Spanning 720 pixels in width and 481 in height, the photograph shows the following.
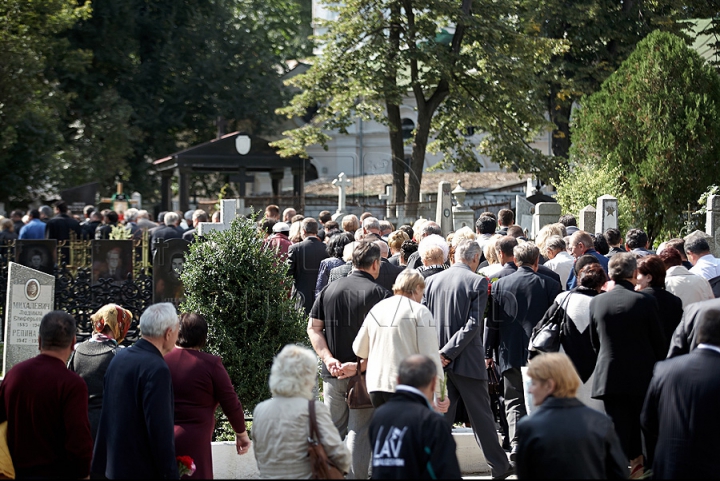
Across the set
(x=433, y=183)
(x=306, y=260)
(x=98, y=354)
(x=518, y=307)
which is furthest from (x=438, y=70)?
(x=98, y=354)

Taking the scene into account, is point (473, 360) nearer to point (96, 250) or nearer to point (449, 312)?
point (449, 312)

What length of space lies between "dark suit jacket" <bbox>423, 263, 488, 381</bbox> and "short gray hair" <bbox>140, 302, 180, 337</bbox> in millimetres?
2512

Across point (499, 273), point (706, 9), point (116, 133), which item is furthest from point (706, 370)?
point (116, 133)

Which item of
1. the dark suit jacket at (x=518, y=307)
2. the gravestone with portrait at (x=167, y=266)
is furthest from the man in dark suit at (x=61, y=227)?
the dark suit jacket at (x=518, y=307)

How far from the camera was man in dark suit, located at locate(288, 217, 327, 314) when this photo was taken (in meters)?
12.3

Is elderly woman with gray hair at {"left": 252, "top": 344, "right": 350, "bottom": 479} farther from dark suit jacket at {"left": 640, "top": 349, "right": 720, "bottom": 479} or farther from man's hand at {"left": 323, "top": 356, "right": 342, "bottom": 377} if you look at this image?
man's hand at {"left": 323, "top": 356, "right": 342, "bottom": 377}

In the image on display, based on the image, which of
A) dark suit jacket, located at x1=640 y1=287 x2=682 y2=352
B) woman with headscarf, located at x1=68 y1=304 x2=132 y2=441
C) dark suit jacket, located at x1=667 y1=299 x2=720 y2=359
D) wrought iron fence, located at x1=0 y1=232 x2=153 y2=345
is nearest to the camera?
dark suit jacket, located at x1=667 y1=299 x2=720 y2=359

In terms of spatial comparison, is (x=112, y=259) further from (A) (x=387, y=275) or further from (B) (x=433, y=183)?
(B) (x=433, y=183)

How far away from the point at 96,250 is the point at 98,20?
26116 millimetres

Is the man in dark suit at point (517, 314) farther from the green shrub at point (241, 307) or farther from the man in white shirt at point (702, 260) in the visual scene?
the green shrub at point (241, 307)

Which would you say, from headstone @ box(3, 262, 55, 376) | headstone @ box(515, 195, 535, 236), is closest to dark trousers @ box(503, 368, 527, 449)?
headstone @ box(3, 262, 55, 376)

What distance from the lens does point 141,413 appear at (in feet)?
19.1

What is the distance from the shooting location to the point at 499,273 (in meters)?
8.64

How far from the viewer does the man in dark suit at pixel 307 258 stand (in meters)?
12.3
